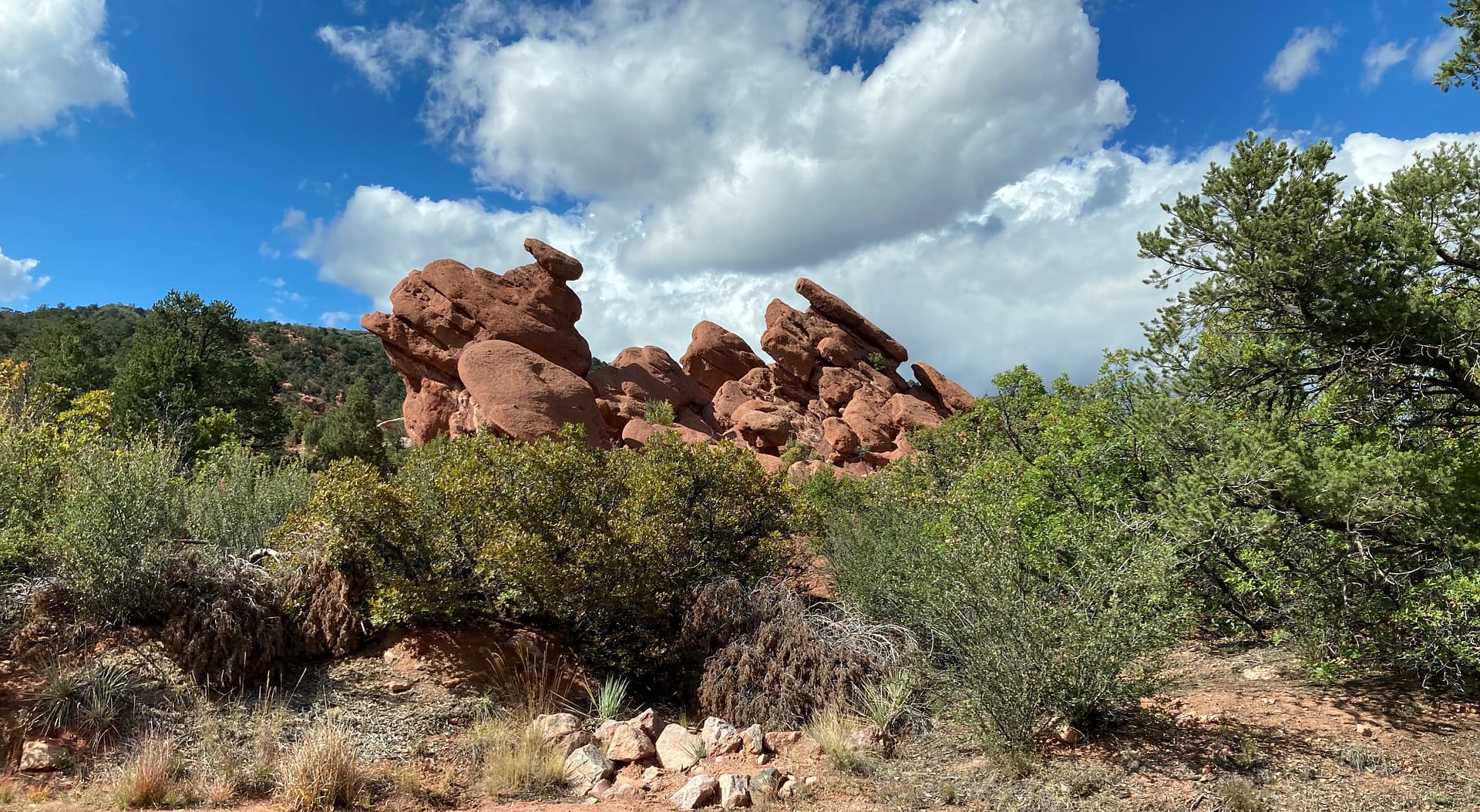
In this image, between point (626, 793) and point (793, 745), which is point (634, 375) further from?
point (626, 793)

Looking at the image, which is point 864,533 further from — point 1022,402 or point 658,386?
point 658,386

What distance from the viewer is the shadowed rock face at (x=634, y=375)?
3114cm

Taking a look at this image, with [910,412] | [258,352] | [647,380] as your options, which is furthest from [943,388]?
[258,352]

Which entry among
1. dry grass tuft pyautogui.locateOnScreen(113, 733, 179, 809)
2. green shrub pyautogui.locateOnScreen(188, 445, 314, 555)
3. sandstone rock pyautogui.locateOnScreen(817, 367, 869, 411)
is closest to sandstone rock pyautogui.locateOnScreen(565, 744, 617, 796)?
dry grass tuft pyautogui.locateOnScreen(113, 733, 179, 809)

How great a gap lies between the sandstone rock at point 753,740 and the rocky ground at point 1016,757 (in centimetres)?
4

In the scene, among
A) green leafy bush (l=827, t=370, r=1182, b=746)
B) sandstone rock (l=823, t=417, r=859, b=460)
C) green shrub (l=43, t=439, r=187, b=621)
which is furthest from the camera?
sandstone rock (l=823, t=417, r=859, b=460)

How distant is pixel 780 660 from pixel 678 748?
1.82 metres

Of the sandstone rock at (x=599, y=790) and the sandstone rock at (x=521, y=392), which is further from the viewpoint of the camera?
the sandstone rock at (x=521, y=392)

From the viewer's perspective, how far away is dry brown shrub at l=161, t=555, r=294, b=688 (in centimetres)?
809

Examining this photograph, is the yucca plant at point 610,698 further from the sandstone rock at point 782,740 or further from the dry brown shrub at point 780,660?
the sandstone rock at point 782,740

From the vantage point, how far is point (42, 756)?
690cm

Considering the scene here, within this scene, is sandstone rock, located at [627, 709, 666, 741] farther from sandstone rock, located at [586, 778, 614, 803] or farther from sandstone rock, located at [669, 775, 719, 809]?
sandstone rock, located at [669, 775, 719, 809]

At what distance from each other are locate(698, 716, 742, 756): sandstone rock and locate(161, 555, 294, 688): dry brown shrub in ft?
15.1

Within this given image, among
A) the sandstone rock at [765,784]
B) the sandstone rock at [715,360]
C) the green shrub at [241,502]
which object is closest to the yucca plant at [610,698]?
the sandstone rock at [765,784]
